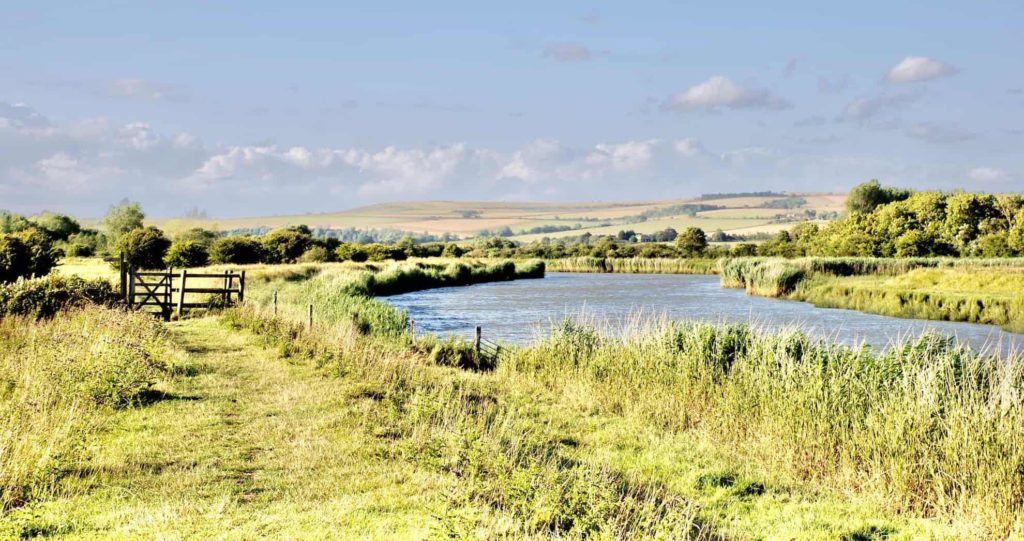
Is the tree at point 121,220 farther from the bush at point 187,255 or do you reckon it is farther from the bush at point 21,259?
the bush at point 21,259

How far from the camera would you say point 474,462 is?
816 centimetres

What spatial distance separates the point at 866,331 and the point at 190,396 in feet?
72.6

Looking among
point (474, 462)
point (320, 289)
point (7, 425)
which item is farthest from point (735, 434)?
point (320, 289)

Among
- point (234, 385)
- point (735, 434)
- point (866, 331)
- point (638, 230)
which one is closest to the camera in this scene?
point (735, 434)

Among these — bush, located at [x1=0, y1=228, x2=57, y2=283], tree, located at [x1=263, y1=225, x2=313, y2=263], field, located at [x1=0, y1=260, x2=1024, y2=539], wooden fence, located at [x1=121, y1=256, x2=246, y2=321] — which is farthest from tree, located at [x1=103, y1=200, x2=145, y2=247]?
field, located at [x1=0, y1=260, x2=1024, y2=539]

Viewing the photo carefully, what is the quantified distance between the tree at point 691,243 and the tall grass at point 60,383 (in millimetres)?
83167

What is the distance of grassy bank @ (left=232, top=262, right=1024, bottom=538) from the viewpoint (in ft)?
26.5

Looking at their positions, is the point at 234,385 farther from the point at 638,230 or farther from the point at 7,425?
the point at 638,230

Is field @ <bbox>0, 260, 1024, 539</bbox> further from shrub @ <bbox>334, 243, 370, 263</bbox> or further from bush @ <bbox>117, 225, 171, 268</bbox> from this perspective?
shrub @ <bbox>334, 243, 370, 263</bbox>

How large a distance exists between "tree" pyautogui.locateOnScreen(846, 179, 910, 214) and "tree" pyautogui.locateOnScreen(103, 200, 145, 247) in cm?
7930

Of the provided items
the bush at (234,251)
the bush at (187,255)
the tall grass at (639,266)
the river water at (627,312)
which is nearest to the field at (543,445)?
the river water at (627,312)

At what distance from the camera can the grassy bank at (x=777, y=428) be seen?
8.06 m

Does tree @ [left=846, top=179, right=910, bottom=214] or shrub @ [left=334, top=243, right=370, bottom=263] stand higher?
tree @ [left=846, top=179, right=910, bottom=214]

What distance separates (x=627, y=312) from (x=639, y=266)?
1976 inches
